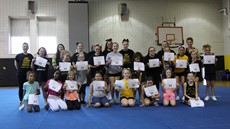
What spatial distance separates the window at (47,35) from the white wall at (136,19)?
355mm

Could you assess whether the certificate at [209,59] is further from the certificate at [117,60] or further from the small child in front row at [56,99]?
the small child in front row at [56,99]

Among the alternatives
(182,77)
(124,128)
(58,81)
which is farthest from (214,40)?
(124,128)

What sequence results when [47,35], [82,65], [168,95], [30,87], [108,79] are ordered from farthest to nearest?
[47,35]
[108,79]
[82,65]
[168,95]
[30,87]

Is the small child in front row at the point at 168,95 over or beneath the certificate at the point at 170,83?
beneath

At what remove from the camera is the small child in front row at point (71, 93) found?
621 centimetres

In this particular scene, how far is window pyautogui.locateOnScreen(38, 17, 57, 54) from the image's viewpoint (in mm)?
15266

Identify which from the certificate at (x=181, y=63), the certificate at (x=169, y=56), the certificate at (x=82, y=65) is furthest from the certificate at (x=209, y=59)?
the certificate at (x=82, y=65)

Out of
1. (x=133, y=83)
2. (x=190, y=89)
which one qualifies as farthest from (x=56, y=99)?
(x=190, y=89)

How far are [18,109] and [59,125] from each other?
2.41 metres

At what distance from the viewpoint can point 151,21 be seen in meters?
16.2

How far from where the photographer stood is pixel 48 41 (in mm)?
15312

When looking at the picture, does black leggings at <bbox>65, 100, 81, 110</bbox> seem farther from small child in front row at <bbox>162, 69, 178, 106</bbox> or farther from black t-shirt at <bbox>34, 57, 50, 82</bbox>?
small child in front row at <bbox>162, 69, 178, 106</bbox>

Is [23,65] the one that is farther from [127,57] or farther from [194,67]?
[194,67]

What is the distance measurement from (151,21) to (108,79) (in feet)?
32.2
